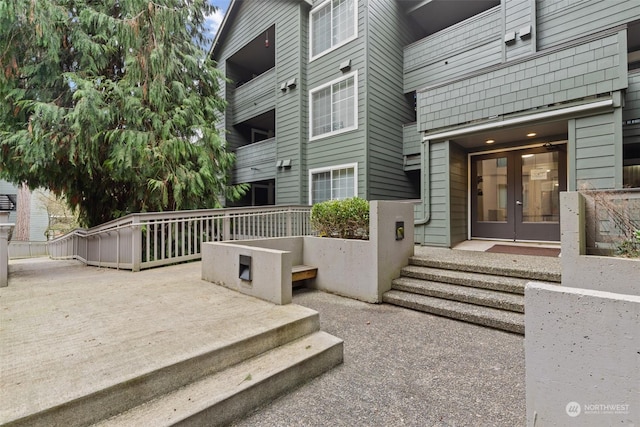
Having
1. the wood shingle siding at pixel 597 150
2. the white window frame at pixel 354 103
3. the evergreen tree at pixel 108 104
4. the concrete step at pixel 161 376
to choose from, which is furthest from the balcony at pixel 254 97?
the concrete step at pixel 161 376

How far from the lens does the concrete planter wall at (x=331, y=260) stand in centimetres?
337

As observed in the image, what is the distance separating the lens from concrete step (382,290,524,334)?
3400 millimetres

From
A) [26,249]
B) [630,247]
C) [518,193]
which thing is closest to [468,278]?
[630,247]

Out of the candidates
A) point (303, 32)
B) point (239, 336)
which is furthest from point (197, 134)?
point (239, 336)

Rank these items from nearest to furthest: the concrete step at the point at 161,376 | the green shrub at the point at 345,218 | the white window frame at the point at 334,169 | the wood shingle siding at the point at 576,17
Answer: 1. the concrete step at the point at 161,376
2. the green shrub at the point at 345,218
3. the wood shingle siding at the point at 576,17
4. the white window frame at the point at 334,169

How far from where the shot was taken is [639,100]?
539cm

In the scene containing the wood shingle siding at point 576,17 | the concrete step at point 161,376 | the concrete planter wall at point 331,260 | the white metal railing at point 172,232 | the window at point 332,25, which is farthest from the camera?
the window at point 332,25

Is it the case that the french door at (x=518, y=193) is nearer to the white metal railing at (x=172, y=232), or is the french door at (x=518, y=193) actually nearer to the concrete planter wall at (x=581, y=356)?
the white metal railing at (x=172, y=232)

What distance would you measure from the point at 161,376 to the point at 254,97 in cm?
1128

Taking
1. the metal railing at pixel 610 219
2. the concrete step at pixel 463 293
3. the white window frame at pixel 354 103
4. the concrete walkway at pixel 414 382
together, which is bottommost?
the concrete walkway at pixel 414 382

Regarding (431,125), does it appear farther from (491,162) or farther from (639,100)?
(639,100)

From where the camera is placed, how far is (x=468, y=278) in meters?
4.26

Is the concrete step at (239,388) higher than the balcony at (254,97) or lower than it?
lower

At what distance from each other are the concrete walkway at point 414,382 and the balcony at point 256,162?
7923 millimetres
